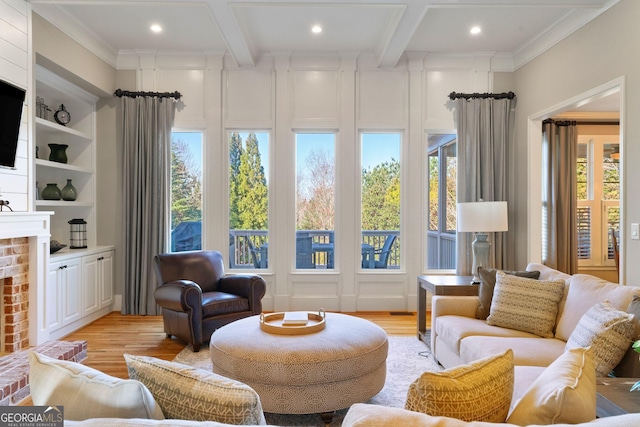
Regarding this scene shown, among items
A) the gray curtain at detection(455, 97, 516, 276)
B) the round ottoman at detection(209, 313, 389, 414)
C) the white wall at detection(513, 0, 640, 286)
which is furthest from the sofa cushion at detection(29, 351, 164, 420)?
the gray curtain at detection(455, 97, 516, 276)

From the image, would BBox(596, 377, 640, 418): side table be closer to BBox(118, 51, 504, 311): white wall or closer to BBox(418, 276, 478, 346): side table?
BBox(418, 276, 478, 346): side table

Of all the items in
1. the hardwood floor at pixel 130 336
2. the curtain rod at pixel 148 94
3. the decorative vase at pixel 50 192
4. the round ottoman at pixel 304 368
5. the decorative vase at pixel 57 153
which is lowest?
the hardwood floor at pixel 130 336

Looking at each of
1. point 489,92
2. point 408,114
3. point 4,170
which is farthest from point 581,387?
point 489,92

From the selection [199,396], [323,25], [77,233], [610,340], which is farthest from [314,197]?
[199,396]

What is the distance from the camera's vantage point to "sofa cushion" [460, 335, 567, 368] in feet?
7.25

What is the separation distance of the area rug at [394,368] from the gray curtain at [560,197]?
2.87 m

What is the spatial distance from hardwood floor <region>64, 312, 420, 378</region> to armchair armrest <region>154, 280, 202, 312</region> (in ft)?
1.35

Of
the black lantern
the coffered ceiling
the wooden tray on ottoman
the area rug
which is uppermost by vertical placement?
the coffered ceiling

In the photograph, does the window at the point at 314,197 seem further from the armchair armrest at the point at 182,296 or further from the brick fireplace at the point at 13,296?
the brick fireplace at the point at 13,296

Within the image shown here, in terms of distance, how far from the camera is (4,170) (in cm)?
313

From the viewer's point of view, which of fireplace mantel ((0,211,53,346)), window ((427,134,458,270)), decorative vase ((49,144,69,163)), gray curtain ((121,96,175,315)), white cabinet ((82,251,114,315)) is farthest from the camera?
window ((427,134,458,270))

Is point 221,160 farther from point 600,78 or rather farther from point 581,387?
point 581,387

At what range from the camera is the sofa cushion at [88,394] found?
94cm
